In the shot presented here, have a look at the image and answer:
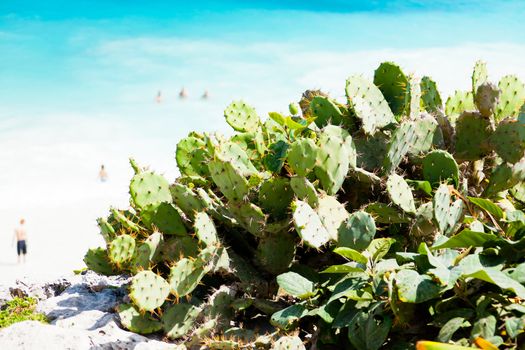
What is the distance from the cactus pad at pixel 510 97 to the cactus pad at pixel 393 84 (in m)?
0.71

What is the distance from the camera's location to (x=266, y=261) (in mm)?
4754

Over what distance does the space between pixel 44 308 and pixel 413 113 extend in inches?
111

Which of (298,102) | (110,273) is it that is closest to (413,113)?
(298,102)

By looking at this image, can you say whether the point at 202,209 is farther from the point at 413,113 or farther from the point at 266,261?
the point at 413,113

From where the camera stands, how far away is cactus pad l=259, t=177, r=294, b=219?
471 cm

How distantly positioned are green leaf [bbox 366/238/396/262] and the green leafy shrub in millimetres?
2210

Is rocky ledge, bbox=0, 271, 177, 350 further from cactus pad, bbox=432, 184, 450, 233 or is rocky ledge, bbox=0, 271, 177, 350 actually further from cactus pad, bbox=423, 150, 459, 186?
cactus pad, bbox=423, 150, 459, 186

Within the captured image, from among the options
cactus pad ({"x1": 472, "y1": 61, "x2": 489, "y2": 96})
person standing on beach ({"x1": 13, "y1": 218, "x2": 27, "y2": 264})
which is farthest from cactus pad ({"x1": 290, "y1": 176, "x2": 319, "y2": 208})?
person standing on beach ({"x1": 13, "y1": 218, "x2": 27, "y2": 264})

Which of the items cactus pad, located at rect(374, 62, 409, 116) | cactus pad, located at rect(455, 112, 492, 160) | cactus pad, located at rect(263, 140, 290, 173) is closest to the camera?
cactus pad, located at rect(263, 140, 290, 173)

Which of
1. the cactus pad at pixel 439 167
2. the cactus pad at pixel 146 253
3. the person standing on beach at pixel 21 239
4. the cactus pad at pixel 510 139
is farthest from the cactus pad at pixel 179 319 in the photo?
the person standing on beach at pixel 21 239

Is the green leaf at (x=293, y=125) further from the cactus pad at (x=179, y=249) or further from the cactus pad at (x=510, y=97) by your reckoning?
the cactus pad at (x=510, y=97)

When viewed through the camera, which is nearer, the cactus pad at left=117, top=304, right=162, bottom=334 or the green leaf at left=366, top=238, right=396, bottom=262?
the green leaf at left=366, top=238, right=396, bottom=262

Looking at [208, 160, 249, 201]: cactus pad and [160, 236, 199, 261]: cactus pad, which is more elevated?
[208, 160, 249, 201]: cactus pad

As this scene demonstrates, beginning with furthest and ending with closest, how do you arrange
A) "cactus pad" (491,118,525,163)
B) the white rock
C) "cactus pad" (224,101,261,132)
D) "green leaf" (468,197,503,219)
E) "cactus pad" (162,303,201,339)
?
"cactus pad" (224,101,261,132), "cactus pad" (491,118,525,163), "cactus pad" (162,303,201,339), the white rock, "green leaf" (468,197,503,219)
